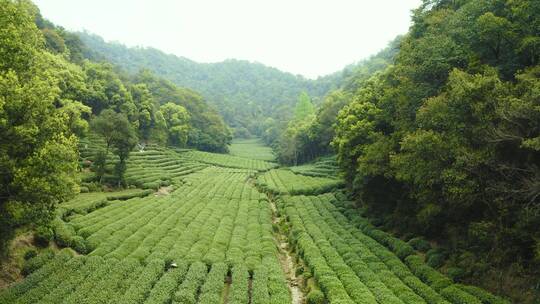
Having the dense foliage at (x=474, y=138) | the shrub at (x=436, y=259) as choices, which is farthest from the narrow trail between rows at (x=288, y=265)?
the dense foliage at (x=474, y=138)

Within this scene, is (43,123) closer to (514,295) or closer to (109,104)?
(514,295)

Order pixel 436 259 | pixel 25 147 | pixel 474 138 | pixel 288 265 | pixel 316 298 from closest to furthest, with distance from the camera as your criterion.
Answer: pixel 25 147, pixel 316 298, pixel 474 138, pixel 436 259, pixel 288 265

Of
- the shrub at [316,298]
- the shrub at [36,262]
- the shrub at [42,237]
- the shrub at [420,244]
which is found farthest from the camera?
the shrub at [420,244]

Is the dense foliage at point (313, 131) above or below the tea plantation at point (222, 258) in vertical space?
above

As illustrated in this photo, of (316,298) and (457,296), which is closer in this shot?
(457,296)

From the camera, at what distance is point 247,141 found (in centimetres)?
17238

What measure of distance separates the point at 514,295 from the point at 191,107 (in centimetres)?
11183

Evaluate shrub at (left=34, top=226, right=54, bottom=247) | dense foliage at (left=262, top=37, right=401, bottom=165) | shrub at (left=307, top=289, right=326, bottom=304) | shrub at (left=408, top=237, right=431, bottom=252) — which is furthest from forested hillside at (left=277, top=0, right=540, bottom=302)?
dense foliage at (left=262, top=37, right=401, bottom=165)

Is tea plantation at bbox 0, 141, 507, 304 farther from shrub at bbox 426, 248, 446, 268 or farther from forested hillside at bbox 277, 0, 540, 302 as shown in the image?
forested hillside at bbox 277, 0, 540, 302

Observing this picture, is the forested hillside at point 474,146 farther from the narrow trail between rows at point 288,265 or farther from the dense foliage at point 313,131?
the dense foliage at point 313,131

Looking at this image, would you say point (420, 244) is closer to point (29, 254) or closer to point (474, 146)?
point (474, 146)

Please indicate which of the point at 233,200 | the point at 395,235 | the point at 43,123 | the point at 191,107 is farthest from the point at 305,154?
the point at 43,123

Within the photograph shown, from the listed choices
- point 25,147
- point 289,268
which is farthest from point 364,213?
point 25,147

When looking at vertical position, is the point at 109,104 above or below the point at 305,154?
above
